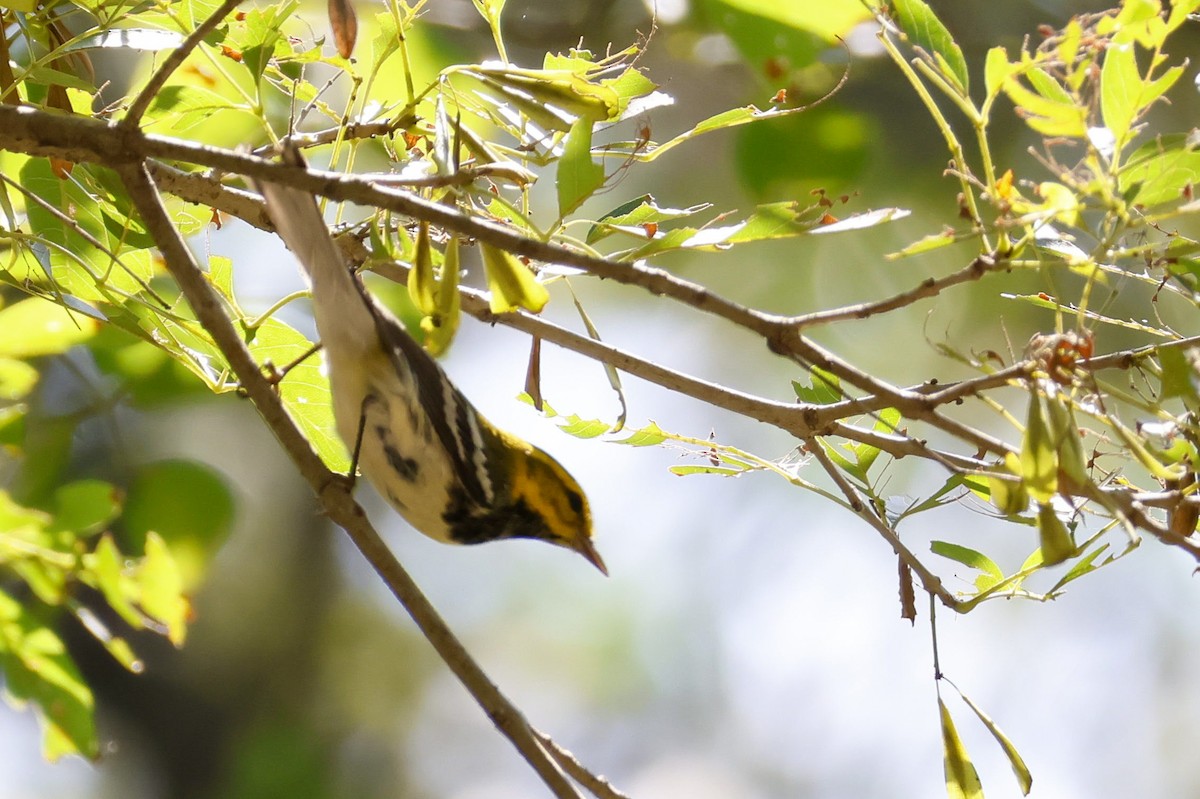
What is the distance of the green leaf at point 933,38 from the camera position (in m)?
0.73

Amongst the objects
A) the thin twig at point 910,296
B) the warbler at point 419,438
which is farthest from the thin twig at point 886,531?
the warbler at point 419,438

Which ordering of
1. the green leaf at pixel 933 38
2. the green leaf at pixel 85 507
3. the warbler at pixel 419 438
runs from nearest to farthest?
1. the green leaf at pixel 933 38
2. the green leaf at pixel 85 507
3. the warbler at pixel 419 438

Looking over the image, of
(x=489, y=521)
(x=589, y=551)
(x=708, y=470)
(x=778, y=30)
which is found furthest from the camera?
(x=778, y=30)

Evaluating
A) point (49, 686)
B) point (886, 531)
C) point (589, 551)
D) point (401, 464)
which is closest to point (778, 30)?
point (589, 551)

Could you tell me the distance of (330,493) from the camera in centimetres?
104

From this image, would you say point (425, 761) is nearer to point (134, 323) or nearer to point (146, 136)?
point (134, 323)

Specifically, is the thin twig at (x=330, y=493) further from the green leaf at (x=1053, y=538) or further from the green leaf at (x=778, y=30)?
the green leaf at (x=778, y=30)

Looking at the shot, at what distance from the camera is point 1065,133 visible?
2.03ft

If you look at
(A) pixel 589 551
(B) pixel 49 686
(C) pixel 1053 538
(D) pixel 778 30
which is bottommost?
(B) pixel 49 686

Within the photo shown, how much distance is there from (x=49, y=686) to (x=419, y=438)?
517mm

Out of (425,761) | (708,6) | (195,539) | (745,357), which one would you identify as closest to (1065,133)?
(195,539)

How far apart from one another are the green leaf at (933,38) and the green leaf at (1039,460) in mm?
242

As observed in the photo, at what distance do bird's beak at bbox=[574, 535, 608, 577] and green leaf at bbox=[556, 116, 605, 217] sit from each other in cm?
97

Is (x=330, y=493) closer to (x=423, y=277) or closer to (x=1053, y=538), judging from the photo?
(x=423, y=277)
